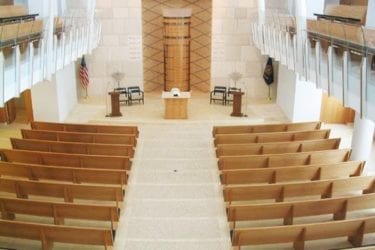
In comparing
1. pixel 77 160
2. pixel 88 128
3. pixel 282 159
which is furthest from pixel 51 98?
pixel 282 159

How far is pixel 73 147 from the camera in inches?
312

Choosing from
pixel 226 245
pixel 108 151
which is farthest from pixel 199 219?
pixel 108 151

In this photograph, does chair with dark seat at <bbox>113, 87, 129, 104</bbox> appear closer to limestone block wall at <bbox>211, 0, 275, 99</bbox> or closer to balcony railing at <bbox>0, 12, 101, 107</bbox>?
balcony railing at <bbox>0, 12, 101, 107</bbox>

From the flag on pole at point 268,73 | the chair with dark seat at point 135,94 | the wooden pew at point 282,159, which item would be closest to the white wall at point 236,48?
the flag on pole at point 268,73

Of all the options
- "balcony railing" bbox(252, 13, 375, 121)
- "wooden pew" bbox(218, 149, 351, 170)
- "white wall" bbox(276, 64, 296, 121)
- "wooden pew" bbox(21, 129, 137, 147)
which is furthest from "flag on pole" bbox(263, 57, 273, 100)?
"wooden pew" bbox(21, 129, 137, 147)

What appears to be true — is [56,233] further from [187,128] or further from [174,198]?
[187,128]

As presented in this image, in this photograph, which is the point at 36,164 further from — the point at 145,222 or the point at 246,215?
the point at 246,215

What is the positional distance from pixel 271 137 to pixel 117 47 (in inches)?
271

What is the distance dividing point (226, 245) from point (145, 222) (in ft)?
4.41

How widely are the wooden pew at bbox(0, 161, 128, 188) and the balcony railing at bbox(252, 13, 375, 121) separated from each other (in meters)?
3.81

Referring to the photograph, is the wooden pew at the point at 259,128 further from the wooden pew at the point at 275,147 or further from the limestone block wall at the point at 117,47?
the limestone block wall at the point at 117,47

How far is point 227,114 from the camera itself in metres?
11.6

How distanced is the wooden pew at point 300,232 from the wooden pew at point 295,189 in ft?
3.30

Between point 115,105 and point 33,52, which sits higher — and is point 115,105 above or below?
below
